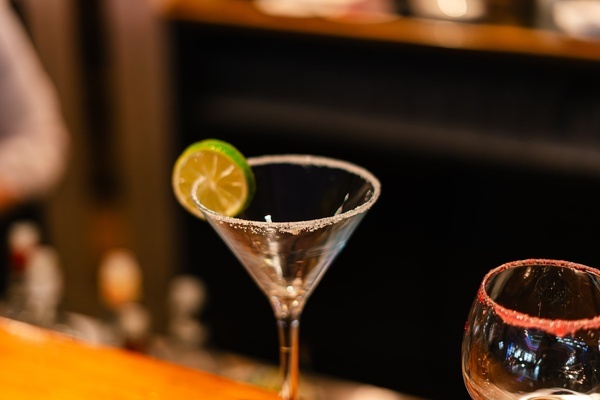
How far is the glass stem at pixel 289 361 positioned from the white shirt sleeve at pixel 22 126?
4.83ft

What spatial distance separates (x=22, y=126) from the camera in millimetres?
2098

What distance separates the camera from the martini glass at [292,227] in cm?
65

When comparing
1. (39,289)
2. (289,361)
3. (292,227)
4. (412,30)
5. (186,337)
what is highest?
(412,30)

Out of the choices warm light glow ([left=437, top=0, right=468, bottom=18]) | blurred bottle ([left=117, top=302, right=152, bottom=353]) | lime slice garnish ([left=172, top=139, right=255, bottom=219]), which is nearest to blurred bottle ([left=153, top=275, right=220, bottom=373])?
blurred bottle ([left=117, top=302, right=152, bottom=353])

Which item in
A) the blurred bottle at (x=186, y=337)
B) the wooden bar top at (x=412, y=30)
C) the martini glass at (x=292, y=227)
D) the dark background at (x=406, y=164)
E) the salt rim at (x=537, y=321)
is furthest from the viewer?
the dark background at (x=406, y=164)

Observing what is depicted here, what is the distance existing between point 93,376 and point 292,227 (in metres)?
0.27

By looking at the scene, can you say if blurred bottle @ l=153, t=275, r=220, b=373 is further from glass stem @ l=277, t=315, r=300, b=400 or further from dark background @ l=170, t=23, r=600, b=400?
glass stem @ l=277, t=315, r=300, b=400

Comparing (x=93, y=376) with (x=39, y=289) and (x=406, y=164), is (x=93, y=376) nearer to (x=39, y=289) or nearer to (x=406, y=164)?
(x=39, y=289)

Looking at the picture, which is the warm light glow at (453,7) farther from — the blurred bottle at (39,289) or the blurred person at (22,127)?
the blurred bottle at (39,289)

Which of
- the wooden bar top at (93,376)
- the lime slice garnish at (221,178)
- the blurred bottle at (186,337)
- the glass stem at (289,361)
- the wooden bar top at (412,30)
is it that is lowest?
the blurred bottle at (186,337)

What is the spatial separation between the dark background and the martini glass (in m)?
1.45

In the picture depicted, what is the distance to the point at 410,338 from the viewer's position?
241cm

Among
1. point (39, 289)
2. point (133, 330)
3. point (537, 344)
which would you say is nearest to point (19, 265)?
point (39, 289)

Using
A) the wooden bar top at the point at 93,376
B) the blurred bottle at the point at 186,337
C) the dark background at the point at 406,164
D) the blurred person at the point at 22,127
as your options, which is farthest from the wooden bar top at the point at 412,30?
the wooden bar top at the point at 93,376
